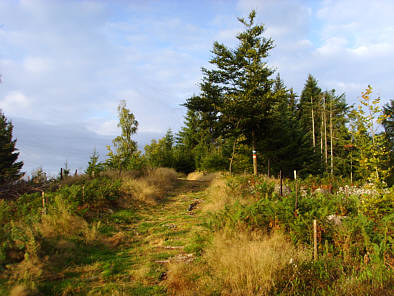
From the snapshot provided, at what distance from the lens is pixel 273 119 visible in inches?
752

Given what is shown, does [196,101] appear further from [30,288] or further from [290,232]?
[30,288]

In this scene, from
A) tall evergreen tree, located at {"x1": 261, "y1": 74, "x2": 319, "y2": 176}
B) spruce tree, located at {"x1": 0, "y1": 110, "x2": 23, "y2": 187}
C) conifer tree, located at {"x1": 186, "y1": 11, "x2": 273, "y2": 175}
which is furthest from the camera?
spruce tree, located at {"x1": 0, "y1": 110, "x2": 23, "y2": 187}

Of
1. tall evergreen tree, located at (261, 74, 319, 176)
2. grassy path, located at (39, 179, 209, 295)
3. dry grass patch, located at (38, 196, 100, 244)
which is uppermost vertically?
tall evergreen tree, located at (261, 74, 319, 176)

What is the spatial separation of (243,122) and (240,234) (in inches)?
525

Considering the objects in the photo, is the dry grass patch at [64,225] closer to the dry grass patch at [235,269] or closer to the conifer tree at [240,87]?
the dry grass patch at [235,269]

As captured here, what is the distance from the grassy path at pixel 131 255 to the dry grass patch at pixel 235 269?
42 cm

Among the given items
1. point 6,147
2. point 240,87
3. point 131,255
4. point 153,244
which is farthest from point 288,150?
point 6,147

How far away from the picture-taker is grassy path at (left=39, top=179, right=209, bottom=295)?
3831 mm

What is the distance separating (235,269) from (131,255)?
260 cm

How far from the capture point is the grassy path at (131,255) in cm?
383

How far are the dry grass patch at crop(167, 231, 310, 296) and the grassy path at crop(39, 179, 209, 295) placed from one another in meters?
0.42

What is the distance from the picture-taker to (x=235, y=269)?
3824 mm

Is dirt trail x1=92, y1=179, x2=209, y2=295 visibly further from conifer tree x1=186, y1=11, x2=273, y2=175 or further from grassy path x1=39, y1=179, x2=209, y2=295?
conifer tree x1=186, y1=11, x2=273, y2=175

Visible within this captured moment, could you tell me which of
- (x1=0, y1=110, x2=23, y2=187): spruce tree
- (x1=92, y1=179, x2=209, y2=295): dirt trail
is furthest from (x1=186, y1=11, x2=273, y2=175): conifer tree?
(x1=0, y1=110, x2=23, y2=187): spruce tree
